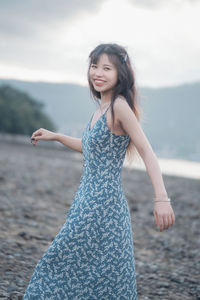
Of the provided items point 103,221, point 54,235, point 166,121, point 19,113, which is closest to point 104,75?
point 103,221

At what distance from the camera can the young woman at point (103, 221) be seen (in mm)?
2680

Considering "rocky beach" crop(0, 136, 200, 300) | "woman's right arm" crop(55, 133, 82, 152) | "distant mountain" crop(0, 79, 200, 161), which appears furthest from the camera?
"distant mountain" crop(0, 79, 200, 161)

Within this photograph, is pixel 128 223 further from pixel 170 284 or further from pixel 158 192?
pixel 170 284

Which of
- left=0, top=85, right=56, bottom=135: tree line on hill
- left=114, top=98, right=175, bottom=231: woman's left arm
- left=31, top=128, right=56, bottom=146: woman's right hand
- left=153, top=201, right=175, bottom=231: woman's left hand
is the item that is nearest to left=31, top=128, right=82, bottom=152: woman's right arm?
left=31, top=128, right=56, bottom=146: woman's right hand

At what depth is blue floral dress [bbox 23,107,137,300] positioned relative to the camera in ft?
8.80

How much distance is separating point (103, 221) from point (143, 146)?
66cm

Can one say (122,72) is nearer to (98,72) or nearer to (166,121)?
(98,72)

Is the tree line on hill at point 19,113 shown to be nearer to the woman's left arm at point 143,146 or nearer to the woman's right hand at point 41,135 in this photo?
the woman's right hand at point 41,135

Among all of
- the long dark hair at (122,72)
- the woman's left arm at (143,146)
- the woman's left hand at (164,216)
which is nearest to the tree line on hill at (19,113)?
the long dark hair at (122,72)

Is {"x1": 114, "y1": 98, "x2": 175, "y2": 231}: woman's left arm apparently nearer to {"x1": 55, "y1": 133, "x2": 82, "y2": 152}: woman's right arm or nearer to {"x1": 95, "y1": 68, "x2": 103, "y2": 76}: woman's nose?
{"x1": 95, "y1": 68, "x2": 103, "y2": 76}: woman's nose

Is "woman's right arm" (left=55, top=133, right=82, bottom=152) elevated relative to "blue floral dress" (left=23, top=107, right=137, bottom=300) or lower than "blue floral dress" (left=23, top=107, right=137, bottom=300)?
elevated

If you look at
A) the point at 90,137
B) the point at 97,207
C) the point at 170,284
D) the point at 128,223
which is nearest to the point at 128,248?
the point at 128,223

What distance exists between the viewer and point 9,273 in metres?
4.39

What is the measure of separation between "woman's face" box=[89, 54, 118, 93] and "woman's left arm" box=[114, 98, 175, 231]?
20 cm
